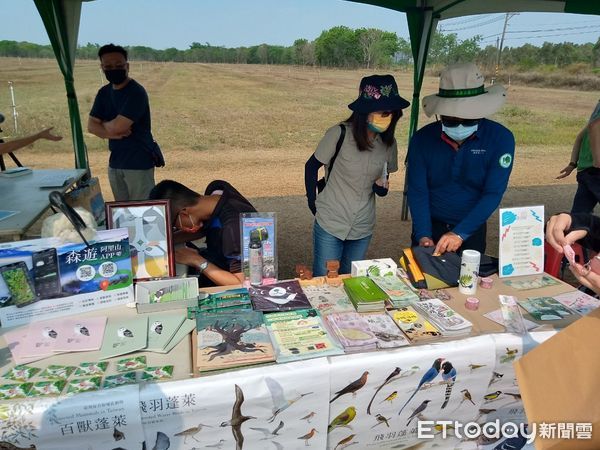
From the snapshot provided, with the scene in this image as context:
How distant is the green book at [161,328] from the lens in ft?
4.71

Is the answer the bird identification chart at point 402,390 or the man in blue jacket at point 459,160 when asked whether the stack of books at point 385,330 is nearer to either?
A: the bird identification chart at point 402,390

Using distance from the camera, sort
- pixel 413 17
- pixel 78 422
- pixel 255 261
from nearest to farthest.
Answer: pixel 78 422, pixel 255 261, pixel 413 17

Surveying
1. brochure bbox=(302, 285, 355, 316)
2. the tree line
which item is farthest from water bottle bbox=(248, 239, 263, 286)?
the tree line

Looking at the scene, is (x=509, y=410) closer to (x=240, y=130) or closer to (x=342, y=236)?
(x=342, y=236)

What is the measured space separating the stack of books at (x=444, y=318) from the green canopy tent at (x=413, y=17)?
3285 mm

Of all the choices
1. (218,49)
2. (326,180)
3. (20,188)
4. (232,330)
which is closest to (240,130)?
(20,188)

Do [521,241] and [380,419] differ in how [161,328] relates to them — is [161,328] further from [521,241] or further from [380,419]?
[521,241]

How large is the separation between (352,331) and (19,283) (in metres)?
1.18

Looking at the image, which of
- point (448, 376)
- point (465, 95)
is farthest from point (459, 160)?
point (448, 376)

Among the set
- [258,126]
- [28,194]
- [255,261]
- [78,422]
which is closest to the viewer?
[78,422]

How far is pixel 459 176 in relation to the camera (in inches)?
82.0

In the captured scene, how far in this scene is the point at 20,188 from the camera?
3.16 meters

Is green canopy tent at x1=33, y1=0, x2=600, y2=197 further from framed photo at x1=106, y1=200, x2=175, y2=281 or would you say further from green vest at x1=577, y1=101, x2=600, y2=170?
framed photo at x1=106, y1=200, x2=175, y2=281

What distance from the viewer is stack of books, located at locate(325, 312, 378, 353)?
4.68 ft
